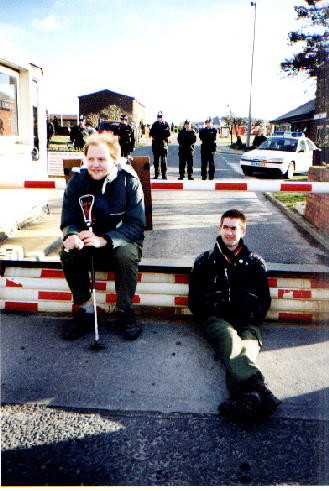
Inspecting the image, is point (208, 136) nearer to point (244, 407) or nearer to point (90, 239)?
point (90, 239)

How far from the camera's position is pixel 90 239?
3.31 metres

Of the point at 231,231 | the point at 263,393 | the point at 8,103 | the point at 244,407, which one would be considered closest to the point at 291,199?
the point at 8,103

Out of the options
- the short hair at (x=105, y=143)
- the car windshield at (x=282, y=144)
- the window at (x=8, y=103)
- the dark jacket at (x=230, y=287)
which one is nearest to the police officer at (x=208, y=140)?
the car windshield at (x=282, y=144)

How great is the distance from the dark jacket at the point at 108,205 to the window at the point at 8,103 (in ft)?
13.0

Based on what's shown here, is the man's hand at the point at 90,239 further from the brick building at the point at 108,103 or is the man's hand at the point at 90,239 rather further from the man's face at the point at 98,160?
the brick building at the point at 108,103

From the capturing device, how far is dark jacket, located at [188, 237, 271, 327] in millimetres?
3357

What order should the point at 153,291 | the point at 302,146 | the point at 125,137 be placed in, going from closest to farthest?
the point at 153,291
the point at 125,137
the point at 302,146

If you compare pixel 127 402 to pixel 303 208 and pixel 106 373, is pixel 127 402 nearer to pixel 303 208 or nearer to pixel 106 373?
pixel 106 373

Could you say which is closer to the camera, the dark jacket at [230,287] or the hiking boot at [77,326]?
the dark jacket at [230,287]

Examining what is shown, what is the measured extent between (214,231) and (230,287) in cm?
476

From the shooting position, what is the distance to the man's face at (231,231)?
337 cm

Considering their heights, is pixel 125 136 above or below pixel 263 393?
above

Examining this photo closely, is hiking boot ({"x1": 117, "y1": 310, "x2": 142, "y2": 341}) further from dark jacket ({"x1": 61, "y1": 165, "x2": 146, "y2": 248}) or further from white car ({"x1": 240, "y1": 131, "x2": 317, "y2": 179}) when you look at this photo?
white car ({"x1": 240, "y1": 131, "x2": 317, "y2": 179})

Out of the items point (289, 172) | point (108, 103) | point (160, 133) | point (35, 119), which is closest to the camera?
point (35, 119)
